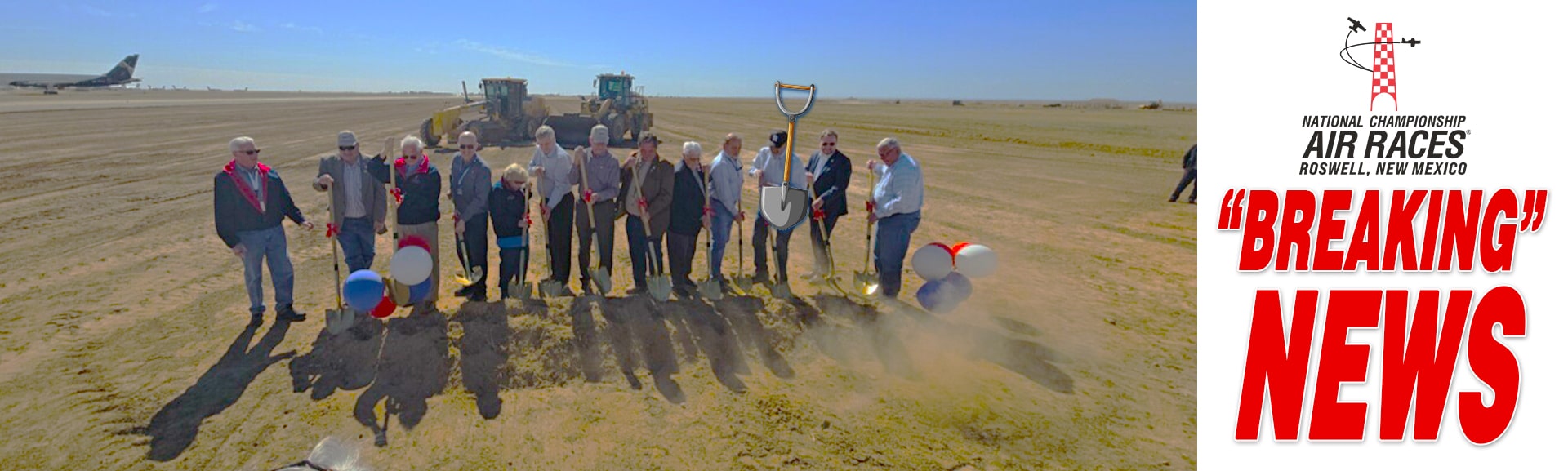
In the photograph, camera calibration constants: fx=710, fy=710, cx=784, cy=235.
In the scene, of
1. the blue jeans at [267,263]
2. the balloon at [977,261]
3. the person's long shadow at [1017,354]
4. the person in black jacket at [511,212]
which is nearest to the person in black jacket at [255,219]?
the blue jeans at [267,263]

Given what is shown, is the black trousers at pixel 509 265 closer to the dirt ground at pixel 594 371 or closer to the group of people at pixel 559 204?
the group of people at pixel 559 204

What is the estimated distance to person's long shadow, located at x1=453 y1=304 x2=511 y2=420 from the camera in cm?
455

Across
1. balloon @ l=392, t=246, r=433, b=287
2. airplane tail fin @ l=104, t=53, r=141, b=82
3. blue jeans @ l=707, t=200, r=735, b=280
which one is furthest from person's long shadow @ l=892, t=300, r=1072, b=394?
airplane tail fin @ l=104, t=53, r=141, b=82

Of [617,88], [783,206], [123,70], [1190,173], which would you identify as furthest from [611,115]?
[123,70]

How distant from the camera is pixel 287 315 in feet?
19.0

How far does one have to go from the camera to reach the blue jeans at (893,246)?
6.29 m

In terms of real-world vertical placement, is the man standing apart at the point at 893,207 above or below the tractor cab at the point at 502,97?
below

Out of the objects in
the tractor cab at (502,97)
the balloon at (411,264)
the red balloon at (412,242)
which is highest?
the tractor cab at (502,97)

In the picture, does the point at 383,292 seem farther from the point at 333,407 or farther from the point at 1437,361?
the point at 1437,361

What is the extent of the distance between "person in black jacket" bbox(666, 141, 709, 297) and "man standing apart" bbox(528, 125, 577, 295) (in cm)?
91

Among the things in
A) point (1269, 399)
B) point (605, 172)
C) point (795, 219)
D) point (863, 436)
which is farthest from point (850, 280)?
point (1269, 399)

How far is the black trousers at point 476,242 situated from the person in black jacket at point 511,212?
4.1 inches

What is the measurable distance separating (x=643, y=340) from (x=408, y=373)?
5.25 ft

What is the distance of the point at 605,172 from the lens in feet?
20.5
